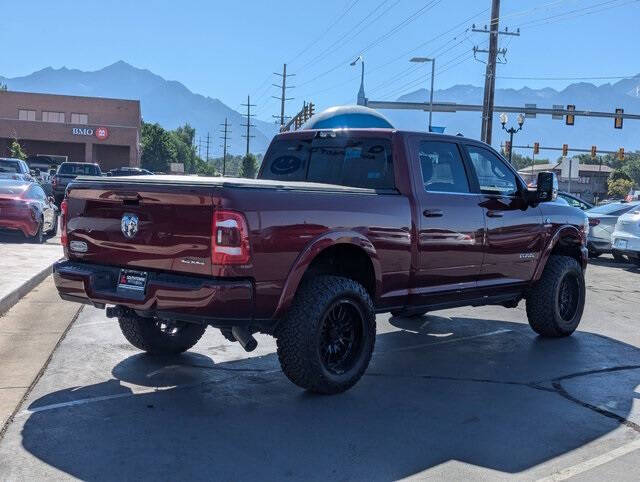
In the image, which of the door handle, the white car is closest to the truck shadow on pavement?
the door handle

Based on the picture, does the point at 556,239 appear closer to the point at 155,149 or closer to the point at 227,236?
the point at 227,236

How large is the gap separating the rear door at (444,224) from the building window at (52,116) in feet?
226

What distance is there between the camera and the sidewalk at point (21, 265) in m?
8.55

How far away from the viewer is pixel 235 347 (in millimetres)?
6898

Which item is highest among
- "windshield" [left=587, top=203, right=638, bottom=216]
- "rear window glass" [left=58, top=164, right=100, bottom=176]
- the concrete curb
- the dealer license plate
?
"rear window glass" [left=58, top=164, right=100, bottom=176]

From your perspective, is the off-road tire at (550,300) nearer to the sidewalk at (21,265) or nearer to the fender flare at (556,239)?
the fender flare at (556,239)

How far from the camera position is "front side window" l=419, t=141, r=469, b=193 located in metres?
6.25

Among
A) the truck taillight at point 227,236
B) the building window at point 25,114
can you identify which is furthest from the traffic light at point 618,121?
the building window at point 25,114

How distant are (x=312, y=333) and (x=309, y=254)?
0.57 meters

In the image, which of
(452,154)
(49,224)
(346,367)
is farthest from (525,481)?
(49,224)

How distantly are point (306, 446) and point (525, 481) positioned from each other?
1276 millimetres

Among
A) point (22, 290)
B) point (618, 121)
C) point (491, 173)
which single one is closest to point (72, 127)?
point (618, 121)

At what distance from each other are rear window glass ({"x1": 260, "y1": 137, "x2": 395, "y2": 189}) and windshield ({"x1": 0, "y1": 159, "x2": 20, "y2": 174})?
17.9 metres

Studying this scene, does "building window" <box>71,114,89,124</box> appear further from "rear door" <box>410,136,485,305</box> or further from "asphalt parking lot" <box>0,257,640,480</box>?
→ "rear door" <box>410,136,485,305</box>
